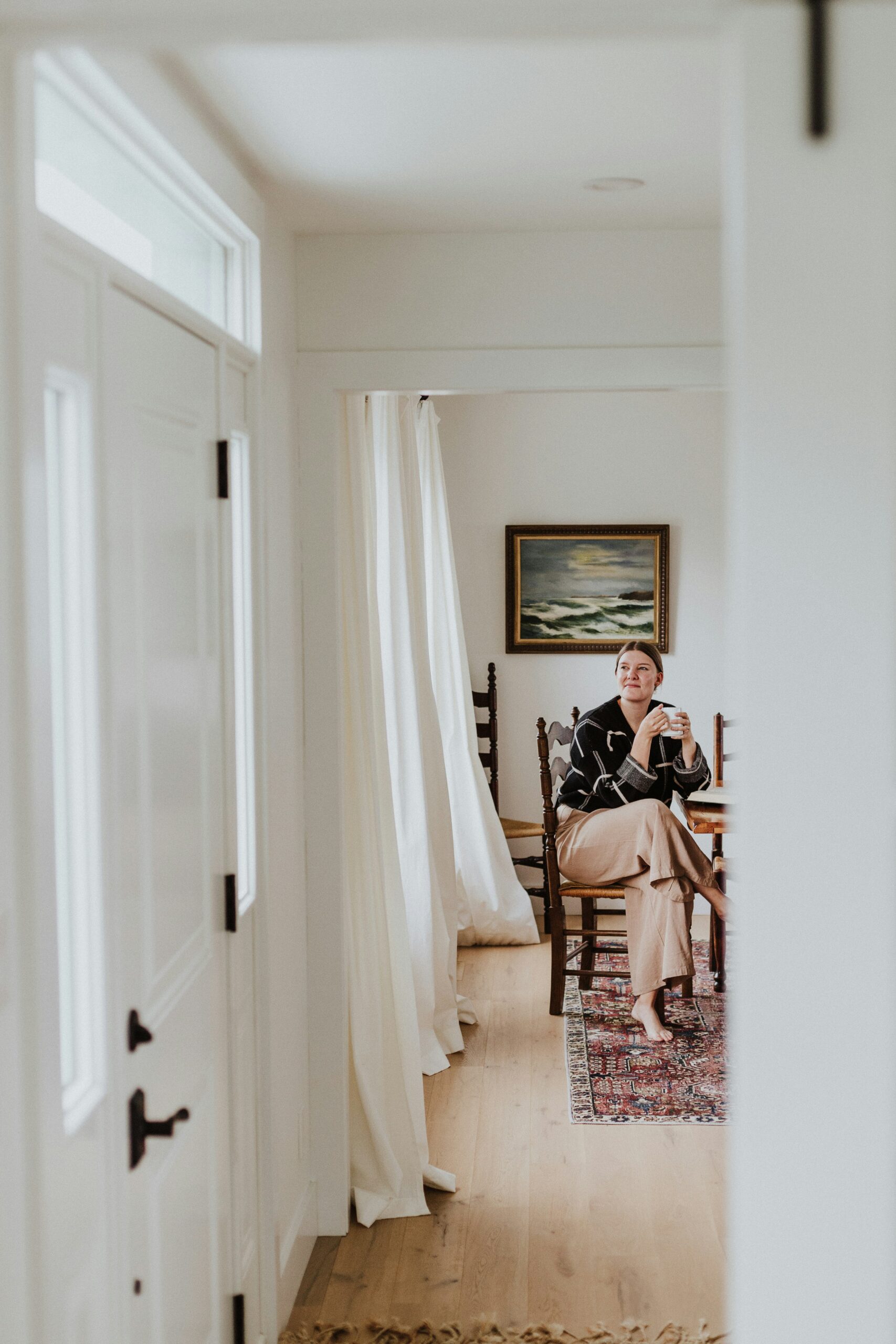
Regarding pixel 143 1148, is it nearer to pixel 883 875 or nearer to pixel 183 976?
pixel 183 976

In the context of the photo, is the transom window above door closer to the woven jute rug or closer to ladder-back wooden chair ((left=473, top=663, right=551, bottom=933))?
the woven jute rug

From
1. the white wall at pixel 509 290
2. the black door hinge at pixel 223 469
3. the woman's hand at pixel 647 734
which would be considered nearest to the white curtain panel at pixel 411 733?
the woman's hand at pixel 647 734

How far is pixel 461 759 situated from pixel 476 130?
11.5ft

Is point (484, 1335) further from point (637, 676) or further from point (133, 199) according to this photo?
point (637, 676)

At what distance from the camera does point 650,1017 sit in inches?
170

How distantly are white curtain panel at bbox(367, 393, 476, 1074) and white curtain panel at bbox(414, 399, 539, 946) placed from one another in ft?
3.26

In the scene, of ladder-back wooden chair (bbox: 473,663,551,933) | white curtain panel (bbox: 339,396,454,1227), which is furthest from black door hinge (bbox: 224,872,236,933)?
ladder-back wooden chair (bbox: 473,663,551,933)

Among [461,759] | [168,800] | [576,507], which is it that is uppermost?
[576,507]

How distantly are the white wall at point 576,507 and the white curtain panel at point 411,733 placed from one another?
65.6 inches

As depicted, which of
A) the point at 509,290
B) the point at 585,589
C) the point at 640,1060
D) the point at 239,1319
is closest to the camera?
the point at 239,1319

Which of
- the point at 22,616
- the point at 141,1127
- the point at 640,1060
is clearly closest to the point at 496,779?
the point at 640,1060

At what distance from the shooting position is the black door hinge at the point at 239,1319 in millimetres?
2246

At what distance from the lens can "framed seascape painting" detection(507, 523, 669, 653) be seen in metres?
5.89

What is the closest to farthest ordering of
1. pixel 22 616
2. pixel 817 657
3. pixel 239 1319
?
pixel 817 657, pixel 22 616, pixel 239 1319
